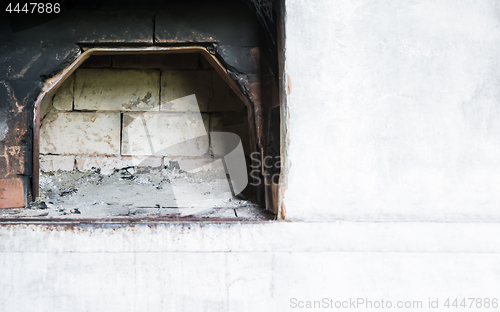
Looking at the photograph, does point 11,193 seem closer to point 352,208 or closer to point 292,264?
point 292,264

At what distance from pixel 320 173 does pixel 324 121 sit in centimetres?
22

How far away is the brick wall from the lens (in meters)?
2.19

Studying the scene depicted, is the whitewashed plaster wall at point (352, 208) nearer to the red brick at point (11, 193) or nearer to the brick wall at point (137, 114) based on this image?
the red brick at point (11, 193)

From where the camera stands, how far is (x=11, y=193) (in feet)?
4.87

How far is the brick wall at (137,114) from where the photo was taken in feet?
7.20

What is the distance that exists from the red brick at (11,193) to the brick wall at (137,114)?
0.72 meters

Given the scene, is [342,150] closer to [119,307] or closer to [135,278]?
[135,278]

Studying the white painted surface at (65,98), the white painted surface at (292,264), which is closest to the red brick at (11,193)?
the white painted surface at (292,264)

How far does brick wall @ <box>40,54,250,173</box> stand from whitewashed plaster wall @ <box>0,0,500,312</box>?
106 centimetres

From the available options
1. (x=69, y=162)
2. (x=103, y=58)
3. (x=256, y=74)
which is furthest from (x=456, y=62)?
(x=69, y=162)

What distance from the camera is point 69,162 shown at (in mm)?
2199

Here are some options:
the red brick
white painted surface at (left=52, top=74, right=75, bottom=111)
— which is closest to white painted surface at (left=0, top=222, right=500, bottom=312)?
the red brick

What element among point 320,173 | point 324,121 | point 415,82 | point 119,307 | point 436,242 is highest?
point 415,82

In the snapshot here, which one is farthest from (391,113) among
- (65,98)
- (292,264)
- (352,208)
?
(65,98)
